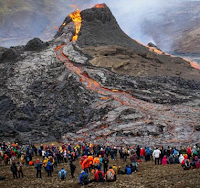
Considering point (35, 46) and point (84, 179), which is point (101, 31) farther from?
point (84, 179)

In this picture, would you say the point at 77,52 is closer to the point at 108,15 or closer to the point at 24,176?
the point at 108,15

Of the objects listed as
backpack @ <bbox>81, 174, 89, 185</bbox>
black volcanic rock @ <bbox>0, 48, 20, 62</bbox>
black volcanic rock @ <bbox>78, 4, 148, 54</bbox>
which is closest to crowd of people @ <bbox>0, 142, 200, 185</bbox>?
backpack @ <bbox>81, 174, 89, 185</bbox>

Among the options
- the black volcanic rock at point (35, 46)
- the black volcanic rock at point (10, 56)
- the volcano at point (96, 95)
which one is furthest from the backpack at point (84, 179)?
the black volcanic rock at point (35, 46)

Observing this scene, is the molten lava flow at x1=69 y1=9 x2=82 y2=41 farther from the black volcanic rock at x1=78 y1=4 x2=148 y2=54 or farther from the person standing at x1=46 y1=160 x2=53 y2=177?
the person standing at x1=46 y1=160 x2=53 y2=177

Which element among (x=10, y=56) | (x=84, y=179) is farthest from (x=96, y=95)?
(x=84, y=179)

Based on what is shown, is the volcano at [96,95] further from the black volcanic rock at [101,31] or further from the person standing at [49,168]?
the person standing at [49,168]

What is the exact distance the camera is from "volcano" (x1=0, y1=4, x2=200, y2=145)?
39.6 metres

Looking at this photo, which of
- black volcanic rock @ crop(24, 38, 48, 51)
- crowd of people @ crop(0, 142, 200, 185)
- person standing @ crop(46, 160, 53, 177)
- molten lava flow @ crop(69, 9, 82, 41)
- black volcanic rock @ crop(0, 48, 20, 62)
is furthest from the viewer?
molten lava flow @ crop(69, 9, 82, 41)

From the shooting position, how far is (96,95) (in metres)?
49.3

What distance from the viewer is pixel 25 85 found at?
55.8 meters

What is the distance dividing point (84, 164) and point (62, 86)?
33.6 m

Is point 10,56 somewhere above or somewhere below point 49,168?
above

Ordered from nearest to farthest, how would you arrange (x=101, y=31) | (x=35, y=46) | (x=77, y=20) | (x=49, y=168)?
(x=49, y=168)
(x=35, y=46)
(x=101, y=31)
(x=77, y=20)

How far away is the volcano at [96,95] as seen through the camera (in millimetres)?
39625
